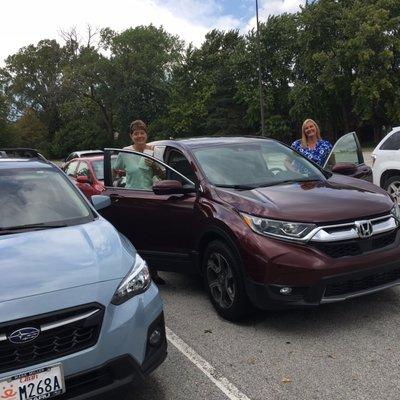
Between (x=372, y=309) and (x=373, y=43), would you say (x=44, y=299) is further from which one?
(x=373, y=43)

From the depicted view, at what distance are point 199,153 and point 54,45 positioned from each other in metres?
74.3

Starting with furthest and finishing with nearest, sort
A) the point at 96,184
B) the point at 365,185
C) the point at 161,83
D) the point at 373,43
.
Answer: the point at 161,83, the point at 373,43, the point at 96,184, the point at 365,185

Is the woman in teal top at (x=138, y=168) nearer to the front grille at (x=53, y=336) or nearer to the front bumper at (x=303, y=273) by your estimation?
the front bumper at (x=303, y=273)

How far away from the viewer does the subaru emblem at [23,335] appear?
8.91 ft

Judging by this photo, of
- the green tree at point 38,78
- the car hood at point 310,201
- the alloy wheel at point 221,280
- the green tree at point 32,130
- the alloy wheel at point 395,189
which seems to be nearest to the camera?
the car hood at point 310,201

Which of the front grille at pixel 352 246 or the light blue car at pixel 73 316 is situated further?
the front grille at pixel 352 246

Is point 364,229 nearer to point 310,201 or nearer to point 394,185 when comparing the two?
point 310,201

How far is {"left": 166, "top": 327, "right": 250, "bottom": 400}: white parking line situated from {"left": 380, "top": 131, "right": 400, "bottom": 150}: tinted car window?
21.9ft

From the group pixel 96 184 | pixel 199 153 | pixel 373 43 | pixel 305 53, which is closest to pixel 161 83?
pixel 305 53

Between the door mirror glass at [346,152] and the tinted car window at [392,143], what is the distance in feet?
10.2

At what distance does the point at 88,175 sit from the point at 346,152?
5.59 meters

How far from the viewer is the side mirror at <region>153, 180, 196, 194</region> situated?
201 inches

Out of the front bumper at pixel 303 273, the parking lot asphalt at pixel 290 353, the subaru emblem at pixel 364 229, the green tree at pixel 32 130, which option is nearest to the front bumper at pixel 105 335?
the parking lot asphalt at pixel 290 353

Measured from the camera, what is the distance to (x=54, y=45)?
73688 millimetres
